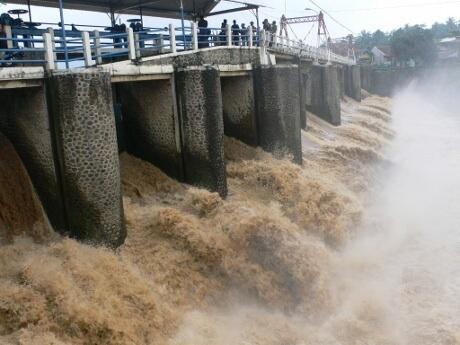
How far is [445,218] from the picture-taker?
15266 millimetres

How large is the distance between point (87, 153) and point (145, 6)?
→ 898 cm

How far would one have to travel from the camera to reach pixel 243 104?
16.2 meters

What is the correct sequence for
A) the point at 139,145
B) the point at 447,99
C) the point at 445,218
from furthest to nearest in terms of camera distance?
the point at 447,99 → the point at 445,218 → the point at 139,145

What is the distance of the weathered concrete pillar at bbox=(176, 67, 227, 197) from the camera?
501 inches

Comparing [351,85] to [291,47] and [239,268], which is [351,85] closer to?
[291,47]

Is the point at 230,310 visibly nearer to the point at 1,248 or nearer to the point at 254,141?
the point at 1,248

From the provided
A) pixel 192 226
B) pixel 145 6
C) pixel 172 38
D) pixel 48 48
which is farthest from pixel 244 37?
pixel 48 48

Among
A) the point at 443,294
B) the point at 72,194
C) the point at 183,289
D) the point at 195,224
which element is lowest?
the point at 443,294

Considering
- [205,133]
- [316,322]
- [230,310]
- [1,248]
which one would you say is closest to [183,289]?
[230,310]

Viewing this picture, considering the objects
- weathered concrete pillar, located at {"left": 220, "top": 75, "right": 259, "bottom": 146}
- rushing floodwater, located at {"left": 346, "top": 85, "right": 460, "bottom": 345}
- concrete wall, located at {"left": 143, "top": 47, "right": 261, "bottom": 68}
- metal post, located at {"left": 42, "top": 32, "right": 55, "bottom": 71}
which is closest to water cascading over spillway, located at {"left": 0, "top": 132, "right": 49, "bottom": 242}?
metal post, located at {"left": 42, "top": 32, "right": 55, "bottom": 71}

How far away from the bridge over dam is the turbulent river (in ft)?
1.50

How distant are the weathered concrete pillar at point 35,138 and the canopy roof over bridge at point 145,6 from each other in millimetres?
4216

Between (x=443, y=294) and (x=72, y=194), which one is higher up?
(x=72, y=194)

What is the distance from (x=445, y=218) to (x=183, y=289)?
29.8 ft
